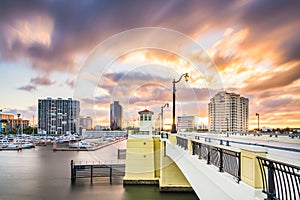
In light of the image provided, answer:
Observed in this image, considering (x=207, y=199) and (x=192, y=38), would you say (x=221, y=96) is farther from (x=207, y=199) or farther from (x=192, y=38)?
(x=207, y=199)

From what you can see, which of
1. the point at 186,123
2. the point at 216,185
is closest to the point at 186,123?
the point at 186,123

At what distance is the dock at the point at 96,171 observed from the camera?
2423 cm

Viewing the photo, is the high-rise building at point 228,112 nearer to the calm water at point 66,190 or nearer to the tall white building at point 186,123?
the tall white building at point 186,123

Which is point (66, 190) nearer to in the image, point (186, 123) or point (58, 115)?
point (186, 123)

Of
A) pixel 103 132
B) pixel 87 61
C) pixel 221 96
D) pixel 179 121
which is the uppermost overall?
pixel 87 61

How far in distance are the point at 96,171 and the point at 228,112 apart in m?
15.2

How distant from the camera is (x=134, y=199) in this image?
18.2 m

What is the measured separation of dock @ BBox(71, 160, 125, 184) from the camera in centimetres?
2423

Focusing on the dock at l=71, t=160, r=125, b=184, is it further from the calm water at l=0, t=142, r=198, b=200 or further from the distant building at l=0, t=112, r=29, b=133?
the distant building at l=0, t=112, r=29, b=133

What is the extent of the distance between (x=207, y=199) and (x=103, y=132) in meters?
80.8

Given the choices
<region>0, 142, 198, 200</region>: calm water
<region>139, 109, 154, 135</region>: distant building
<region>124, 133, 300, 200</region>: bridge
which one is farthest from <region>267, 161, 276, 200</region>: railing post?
<region>139, 109, 154, 135</region>: distant building

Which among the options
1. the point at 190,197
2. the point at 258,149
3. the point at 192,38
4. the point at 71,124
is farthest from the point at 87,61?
the point at 71,124

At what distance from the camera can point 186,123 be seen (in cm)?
3719

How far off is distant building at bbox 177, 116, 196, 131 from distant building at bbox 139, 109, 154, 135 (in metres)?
10.5
